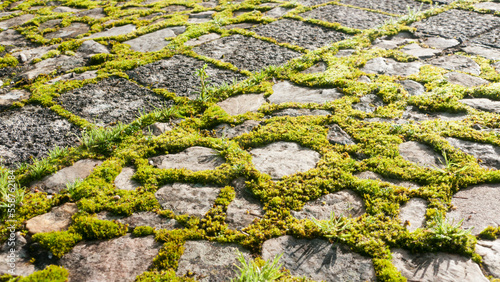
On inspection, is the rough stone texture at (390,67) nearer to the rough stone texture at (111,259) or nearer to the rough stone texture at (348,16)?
the rough stone texture at (348,16)

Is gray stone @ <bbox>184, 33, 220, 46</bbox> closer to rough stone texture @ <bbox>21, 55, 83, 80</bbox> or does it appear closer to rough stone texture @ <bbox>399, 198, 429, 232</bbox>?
rough stone texture @ <bbox>21, 55, 83, 80</bbox>

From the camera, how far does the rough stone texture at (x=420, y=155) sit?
3.14 m

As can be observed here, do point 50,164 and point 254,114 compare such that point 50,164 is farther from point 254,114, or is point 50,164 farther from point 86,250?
point 254,114

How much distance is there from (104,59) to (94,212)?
3.16 meters

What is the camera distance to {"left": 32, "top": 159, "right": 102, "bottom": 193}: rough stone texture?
10.1 feet

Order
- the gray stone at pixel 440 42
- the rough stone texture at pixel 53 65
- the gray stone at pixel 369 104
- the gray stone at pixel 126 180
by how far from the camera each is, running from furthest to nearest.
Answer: the gray stone at pixel 440 42, the rough stone texture at pixel 53 65, the gray stone at pixel 369 104, the gray stone at pixel 126 180

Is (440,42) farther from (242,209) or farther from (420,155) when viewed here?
(242,209)

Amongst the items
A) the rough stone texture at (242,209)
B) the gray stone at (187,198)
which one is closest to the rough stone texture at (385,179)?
the rough stone texture at (242,209)

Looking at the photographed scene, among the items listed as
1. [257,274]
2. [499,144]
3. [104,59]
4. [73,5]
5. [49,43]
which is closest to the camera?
[257,274]

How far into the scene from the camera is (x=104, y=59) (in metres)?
5.34

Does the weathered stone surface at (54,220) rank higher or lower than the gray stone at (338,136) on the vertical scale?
lower

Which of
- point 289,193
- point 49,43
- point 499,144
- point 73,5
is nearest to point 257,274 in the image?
point 289,193

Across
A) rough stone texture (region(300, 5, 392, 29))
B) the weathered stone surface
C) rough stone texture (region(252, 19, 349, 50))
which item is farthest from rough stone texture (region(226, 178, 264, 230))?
rough stone texture (region(300, 5, 392, 29))

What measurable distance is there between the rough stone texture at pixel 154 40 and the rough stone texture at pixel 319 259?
4.10m
